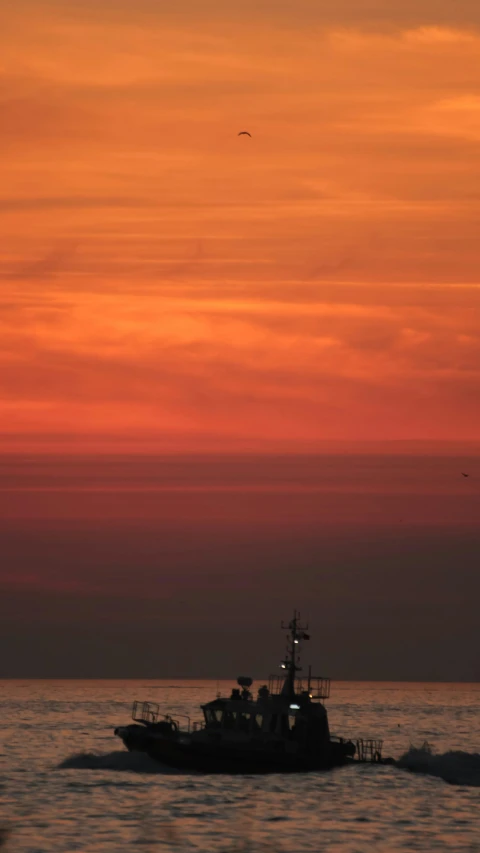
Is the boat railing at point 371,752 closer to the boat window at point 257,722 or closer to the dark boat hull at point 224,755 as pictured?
the dark boat hull at point 224,755

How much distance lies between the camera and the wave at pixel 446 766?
10682 centimetres

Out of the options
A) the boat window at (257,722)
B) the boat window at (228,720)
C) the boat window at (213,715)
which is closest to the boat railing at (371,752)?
the boat window at (257,722)

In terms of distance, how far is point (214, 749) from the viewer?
84.3 metres

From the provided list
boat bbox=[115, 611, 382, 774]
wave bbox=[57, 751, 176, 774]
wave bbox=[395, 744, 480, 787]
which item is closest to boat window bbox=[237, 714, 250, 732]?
boat bbox=[115, 611, 382, 774]

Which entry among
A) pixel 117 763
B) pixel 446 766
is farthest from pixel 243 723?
pixel 446 766

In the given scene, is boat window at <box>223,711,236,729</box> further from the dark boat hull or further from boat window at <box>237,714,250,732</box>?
the dark boat hull

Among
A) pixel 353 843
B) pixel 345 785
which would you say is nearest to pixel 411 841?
pixel 353 843

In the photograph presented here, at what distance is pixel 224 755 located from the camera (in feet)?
277

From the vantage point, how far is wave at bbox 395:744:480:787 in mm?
106819

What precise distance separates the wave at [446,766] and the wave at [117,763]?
2233cm

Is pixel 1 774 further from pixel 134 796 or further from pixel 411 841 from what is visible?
pixel 411 841

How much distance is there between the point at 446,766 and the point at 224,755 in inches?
1347

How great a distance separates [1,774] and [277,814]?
31.7m

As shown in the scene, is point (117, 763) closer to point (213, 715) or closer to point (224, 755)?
point (224, 755)
